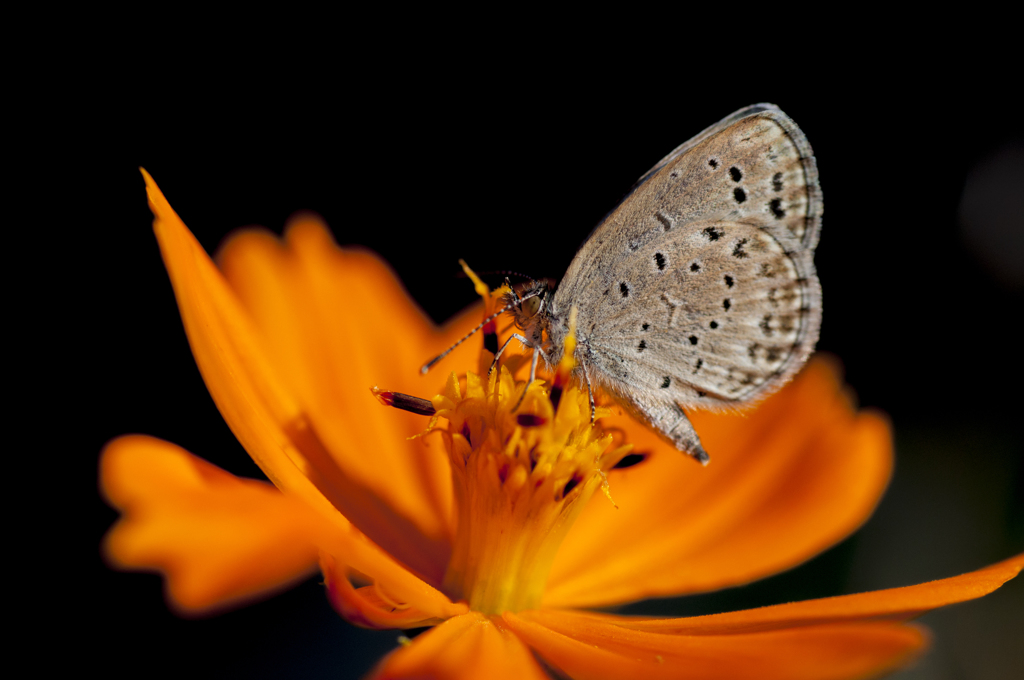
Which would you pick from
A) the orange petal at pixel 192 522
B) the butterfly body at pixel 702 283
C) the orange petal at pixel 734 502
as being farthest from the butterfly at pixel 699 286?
the orange petal at pixel 192 522

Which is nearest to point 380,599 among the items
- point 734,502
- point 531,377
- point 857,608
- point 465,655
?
point 465,655

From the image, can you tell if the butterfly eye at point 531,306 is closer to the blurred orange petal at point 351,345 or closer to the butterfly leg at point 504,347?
the butterfly leg at point 504,347

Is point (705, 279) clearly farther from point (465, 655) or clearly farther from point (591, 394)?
point (465, 655)

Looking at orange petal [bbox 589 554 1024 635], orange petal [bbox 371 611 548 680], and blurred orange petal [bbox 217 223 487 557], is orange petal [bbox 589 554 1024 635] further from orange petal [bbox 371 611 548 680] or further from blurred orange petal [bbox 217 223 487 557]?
blurred orange petal [bbox 217 223 487 557]

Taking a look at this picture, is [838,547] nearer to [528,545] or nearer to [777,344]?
[777,344]

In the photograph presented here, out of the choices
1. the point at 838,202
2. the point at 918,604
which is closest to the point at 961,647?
the point at 918,604

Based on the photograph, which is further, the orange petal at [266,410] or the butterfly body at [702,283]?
the butterfly body at [702,283]
